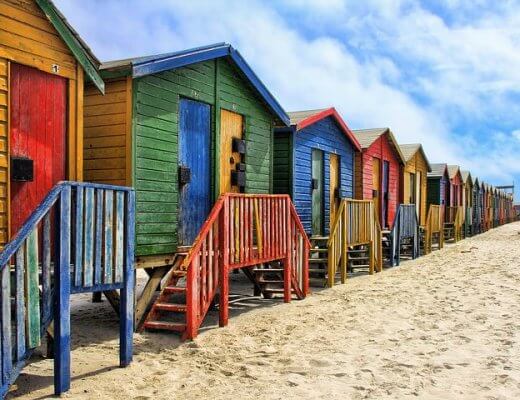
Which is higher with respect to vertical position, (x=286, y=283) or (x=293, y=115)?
(x=293, y=115)

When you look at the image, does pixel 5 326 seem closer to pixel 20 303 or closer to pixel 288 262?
pixel 20 303

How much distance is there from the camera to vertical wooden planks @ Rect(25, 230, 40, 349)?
465 centimetres

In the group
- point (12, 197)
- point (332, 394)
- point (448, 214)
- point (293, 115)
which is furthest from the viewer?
point (448, 214)

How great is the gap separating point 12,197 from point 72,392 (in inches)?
87.7

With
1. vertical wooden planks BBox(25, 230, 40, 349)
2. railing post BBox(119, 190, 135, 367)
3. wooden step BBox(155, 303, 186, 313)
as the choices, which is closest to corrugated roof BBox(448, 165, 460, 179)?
wooden step BBox(155, 303, 186, 313)

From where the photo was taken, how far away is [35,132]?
6.21 metres

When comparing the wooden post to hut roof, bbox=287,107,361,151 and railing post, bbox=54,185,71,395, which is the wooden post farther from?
railing post, bbox=54,185,71,395

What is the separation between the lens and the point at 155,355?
6.40m

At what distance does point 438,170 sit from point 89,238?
90.5 ft

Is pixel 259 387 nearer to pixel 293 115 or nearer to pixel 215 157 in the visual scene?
pixel 215 157

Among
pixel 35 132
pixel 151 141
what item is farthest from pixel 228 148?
pixel 35 132

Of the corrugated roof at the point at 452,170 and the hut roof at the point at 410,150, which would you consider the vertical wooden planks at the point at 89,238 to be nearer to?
the hut roof at the point at 410,150

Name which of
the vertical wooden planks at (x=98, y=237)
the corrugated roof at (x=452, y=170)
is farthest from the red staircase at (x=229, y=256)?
the corrugated roof at (x=452, y=170)

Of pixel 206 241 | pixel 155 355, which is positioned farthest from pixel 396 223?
pixel 155 355
